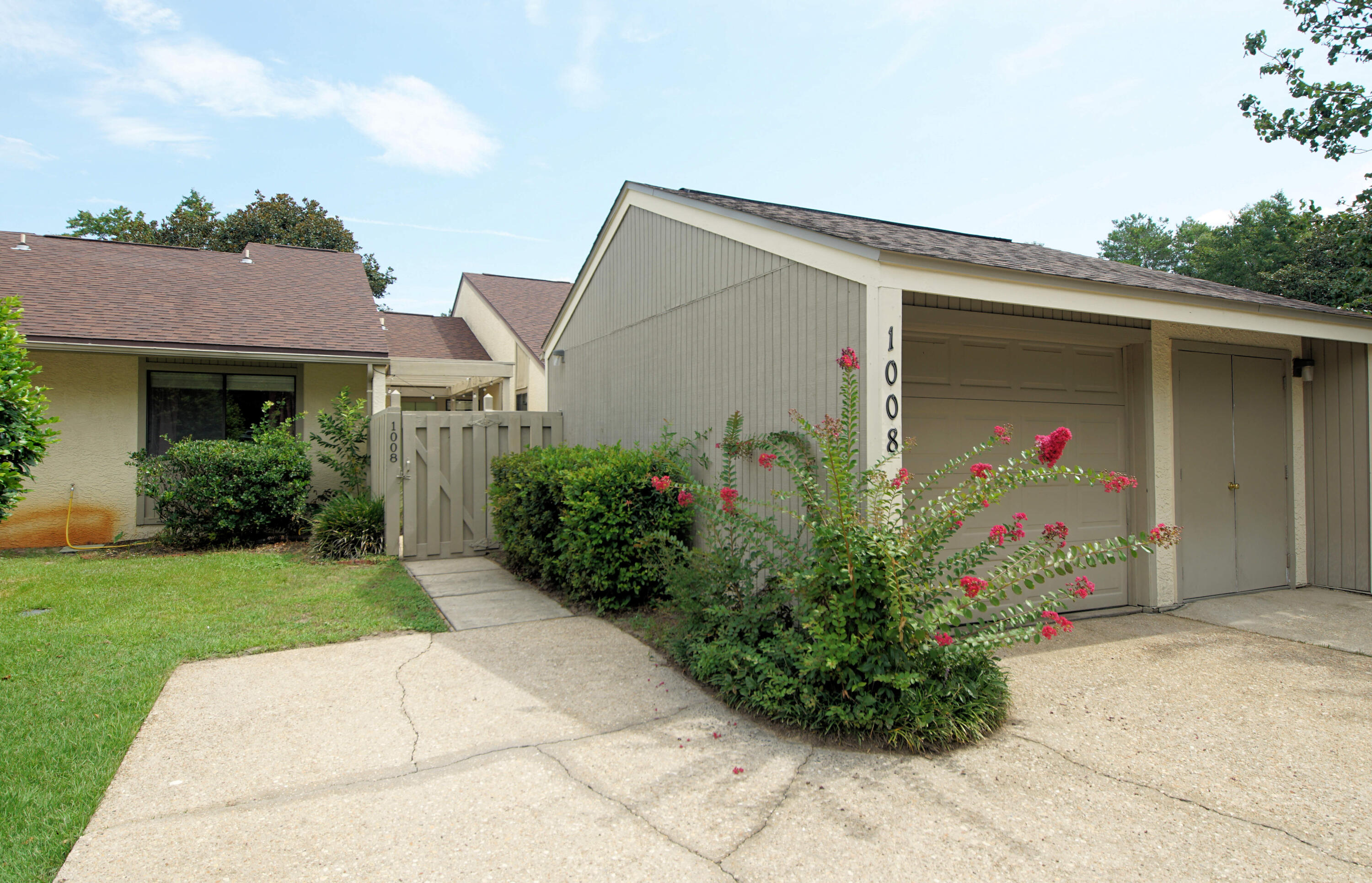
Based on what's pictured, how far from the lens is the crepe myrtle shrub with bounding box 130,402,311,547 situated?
346 inches

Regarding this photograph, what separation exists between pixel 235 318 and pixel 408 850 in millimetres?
10308

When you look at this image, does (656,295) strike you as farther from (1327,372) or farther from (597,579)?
(1327,372)

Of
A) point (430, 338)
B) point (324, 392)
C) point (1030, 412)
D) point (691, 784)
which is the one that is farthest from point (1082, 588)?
point (430, 338)

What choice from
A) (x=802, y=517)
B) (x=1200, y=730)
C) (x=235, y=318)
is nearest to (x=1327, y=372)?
(x=1200, y=730)

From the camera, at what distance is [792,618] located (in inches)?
171

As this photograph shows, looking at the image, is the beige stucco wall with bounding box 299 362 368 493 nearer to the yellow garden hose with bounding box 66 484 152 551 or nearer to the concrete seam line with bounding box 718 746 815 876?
the yellow garden hose with bounding box 66 484 152 551

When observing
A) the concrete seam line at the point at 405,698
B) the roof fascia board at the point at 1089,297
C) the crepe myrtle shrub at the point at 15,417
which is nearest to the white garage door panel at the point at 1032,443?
the roof fascia board at the point at 1089,297

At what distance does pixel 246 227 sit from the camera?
25.7 m

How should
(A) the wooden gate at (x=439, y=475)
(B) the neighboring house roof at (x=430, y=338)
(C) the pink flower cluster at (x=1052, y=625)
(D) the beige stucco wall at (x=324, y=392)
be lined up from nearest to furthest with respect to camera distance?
(C) the pink flower cluster at (x=1052, y=625)
(A) the wooden gate at (x=439, y=475)
(D) the beige stucco wall at (x=324, y=392)
(B) the neighboring house roof at (x=430, y=338)

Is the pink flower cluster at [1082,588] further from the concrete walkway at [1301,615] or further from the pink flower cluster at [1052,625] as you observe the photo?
the concrete walkway at [1301,615]

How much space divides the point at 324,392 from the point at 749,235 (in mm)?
7981

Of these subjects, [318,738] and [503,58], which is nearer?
[318,738]

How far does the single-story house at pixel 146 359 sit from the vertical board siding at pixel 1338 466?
37.1 ft

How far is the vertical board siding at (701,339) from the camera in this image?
14.8ft
